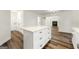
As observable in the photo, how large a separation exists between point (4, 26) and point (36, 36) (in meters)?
0.39

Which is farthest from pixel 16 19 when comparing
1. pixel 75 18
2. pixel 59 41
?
pixel 75 18

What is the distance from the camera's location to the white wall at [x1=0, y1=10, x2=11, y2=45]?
97 cm

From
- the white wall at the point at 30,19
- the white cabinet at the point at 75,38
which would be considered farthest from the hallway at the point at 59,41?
the white wall at the point at 30,19

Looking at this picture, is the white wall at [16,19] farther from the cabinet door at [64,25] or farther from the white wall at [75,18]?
the white wall at [75,18]

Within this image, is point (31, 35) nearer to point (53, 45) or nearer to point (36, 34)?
point (36, 34)

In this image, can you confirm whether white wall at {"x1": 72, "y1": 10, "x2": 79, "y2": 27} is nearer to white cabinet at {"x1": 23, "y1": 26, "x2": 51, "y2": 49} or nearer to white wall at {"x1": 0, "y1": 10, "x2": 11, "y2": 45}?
white cabinet at {"x1": 23, "y1": 26, "x2": 51, "y2": 49}

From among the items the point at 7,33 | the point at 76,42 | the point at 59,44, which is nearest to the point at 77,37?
the point at 76,42

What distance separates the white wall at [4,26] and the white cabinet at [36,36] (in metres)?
0.20

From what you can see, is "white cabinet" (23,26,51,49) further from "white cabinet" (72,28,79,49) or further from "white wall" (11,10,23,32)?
"white cabinet" (72,28,79,49)

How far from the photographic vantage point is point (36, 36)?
3.27ft

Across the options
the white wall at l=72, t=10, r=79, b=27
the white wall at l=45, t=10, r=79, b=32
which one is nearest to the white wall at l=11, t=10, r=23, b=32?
the white wall at l=45, t=10, r=79, b=32

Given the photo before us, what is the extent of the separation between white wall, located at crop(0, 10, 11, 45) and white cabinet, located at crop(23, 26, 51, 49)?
0.67ft

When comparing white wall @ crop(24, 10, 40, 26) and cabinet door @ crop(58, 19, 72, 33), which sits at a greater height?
white wall @ crop(24, 10, 40, 26)

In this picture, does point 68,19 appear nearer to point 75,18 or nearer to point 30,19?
point 75,18
